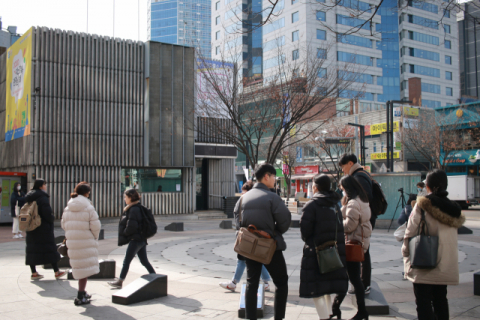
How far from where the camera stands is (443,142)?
3244 centimetres

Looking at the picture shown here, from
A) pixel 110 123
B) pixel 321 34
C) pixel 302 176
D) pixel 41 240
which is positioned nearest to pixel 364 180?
pixel 41 240

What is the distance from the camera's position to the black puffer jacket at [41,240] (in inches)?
294

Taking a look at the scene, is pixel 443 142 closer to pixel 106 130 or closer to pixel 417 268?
pixel 106 130

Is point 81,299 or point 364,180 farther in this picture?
point 81,299

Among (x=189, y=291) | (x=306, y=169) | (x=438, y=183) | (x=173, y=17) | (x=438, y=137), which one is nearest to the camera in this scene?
(x=438, y=183)

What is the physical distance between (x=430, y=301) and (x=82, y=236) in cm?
470

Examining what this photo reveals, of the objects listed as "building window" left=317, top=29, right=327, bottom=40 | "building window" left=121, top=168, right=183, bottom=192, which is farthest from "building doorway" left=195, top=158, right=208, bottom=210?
"building window" left=317, top=29, right=327, bottom=40

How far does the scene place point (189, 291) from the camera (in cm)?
680

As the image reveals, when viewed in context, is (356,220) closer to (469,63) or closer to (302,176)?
(302,176)

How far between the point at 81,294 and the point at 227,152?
18.1 meters

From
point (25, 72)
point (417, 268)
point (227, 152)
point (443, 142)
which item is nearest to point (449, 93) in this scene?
point (443, 142)

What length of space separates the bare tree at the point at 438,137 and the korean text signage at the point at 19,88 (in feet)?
87.4

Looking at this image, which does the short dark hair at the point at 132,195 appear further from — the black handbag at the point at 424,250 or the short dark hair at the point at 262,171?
the black handbag at the point at 424,250

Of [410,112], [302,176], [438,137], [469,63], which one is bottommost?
[302,176]
